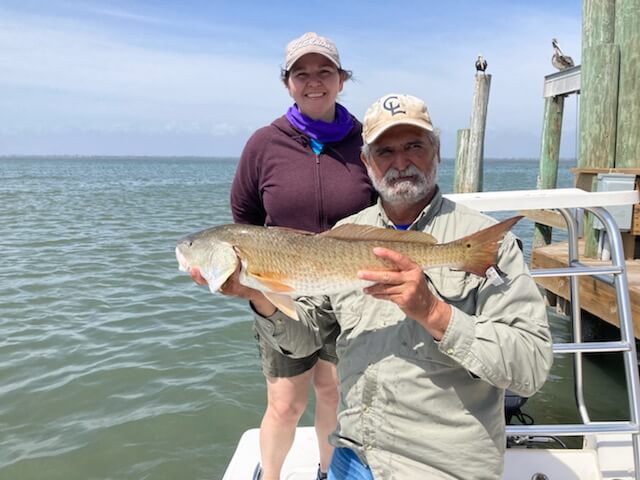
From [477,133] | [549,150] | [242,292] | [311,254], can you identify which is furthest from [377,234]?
[477,133]

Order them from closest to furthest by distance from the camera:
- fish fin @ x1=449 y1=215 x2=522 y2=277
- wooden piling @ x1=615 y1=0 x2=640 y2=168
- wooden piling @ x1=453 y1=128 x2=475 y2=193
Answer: fish fin @ x1=449 y1=215 x2=522 y2=277 → wooden piling @ x1=615 y1=0 x2=640 y2=168 → wooden piling @ x1=453 y1=128 x2=475 y2=193

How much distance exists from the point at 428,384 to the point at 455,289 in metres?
0.42

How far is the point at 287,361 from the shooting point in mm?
3445

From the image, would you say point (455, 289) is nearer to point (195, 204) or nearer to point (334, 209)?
point (334, 209)

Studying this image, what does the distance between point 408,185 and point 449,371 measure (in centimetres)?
85

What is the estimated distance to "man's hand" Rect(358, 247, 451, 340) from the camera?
2102mm

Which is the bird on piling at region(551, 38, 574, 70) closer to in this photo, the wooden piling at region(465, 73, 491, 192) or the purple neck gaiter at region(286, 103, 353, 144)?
the wooden piling at region(465, 73, 491, 192)

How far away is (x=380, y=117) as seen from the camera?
103 inches

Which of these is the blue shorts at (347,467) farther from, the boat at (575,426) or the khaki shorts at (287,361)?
the boat at (575,426)

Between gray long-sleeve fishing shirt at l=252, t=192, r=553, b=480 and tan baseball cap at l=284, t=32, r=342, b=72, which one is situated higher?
tan baseball cap at l=284, t=32, r=342, b=72

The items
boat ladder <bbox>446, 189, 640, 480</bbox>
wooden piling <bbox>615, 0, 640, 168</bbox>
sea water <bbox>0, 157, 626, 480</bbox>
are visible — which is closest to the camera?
boat ladder <bbox>446, 189, 640, 480</bbox>

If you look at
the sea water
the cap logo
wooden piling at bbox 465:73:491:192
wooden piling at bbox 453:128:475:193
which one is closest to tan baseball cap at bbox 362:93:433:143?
the cap logo

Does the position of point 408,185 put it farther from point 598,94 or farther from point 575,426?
point 598,94

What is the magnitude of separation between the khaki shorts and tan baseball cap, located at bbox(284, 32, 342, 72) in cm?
165
